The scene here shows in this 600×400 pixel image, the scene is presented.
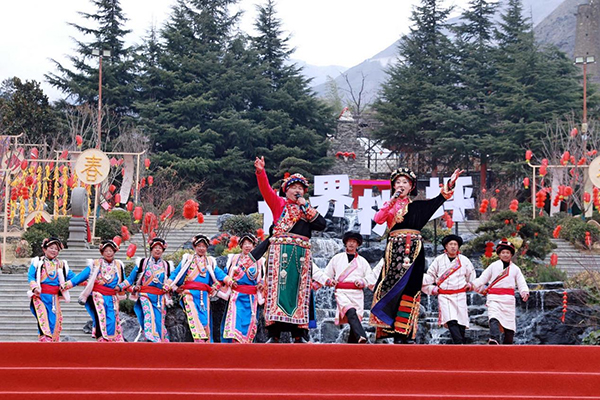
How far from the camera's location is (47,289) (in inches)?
374

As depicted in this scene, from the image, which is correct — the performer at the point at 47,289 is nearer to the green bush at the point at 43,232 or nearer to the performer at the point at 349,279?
the performer at the point at 349,279

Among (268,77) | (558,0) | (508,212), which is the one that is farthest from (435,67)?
(558,0)

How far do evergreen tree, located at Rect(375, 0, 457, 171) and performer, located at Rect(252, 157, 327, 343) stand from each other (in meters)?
23.6

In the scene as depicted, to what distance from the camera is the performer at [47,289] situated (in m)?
9.48

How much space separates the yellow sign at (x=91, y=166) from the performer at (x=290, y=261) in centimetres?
1171

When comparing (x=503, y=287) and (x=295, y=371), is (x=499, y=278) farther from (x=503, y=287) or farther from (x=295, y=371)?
(x=295, y=371)

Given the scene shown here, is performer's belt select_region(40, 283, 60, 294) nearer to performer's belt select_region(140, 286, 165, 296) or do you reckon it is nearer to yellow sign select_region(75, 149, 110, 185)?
performer's belt select_region(140, 286, 165, 296)

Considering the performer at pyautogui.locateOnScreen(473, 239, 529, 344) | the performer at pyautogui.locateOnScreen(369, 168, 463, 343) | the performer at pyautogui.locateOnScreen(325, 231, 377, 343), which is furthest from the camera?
the performer at pyautogui.locateOnScreen(473, 239, 529, 344)

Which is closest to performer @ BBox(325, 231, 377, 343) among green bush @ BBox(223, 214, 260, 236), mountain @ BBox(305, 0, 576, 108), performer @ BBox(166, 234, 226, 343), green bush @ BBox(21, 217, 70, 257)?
performer @ BBox(166, 234, 226, 343)

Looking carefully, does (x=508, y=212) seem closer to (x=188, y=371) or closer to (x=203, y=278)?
(x=203, y=278)

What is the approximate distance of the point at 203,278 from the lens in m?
9.67

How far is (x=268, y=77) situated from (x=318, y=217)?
26.1m

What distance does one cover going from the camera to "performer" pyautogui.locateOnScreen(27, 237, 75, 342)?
9.48m

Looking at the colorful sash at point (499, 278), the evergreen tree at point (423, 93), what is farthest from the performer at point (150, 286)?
the evergreen tree at point (423, 93)
